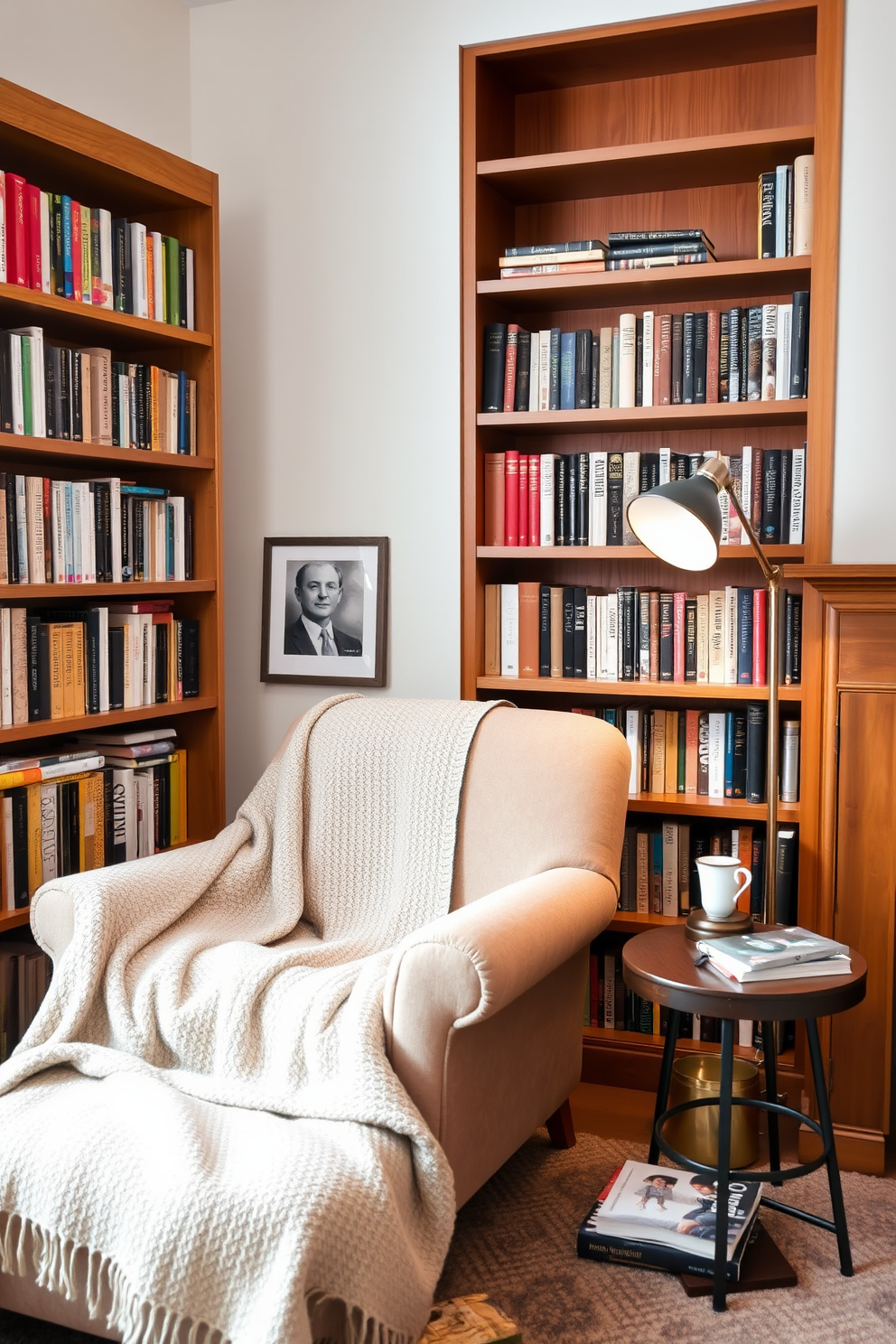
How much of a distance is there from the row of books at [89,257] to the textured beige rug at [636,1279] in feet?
6.57

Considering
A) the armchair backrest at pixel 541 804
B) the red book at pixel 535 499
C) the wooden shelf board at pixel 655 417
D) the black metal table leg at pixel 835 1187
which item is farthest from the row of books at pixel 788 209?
the black metal table leg at pixel 835 1187

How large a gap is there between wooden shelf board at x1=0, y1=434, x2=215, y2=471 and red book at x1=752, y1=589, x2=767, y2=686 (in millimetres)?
1337

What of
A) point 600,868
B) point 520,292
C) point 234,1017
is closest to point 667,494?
point 600,868

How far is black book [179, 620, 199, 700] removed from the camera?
9.69 ft

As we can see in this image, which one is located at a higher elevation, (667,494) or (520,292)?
(520,292)

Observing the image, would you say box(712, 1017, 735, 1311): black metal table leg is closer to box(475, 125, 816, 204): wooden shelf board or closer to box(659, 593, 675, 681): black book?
box(659, 593, 675, 681): black book

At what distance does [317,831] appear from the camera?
8.34 feet

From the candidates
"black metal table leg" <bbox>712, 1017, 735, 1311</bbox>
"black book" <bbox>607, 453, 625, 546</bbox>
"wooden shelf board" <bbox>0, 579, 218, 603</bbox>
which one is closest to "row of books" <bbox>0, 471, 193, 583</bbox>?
→ "wooden shelf board" <bbox>0, 579, 218, 603</bbox>

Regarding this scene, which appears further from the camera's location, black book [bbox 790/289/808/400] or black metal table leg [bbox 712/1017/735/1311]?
black book [bbox 790/289/808/400]

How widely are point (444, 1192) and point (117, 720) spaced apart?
4.43 ft

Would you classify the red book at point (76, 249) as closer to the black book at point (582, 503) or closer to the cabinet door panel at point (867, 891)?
the black book at point (582, 503)

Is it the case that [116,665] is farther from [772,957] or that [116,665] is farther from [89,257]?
[772,957]

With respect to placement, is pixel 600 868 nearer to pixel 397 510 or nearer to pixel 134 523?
pixel 397 510

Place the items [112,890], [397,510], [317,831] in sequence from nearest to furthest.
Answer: [112,890] < [317,831] < [397,510]
